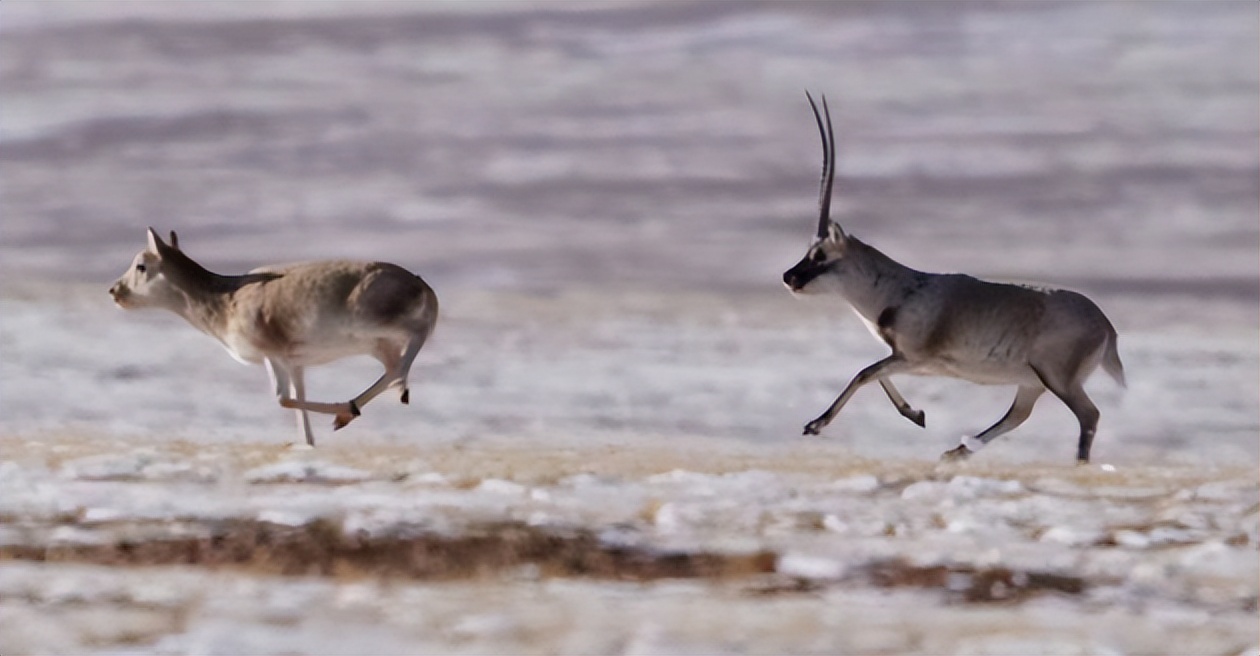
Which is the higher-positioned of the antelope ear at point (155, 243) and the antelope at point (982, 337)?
the antelope ear at point (155, 243)

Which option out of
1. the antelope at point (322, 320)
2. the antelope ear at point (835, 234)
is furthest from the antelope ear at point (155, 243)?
the antelope ear at point (835, 234)

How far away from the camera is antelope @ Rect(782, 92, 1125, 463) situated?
10375 millimetres

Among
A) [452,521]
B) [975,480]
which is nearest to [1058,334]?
[975,480]

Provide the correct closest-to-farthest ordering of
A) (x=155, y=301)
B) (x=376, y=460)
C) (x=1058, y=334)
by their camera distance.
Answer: (x=376, y=460) < (x=1058, y=334) < (x=155, y=301)

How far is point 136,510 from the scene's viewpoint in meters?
7.64

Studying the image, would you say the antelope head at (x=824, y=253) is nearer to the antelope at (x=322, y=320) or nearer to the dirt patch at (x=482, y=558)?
the antelope at (x=322, y=320)

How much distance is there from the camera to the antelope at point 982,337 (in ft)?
34.0

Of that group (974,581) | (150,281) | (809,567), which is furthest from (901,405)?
(150,281)

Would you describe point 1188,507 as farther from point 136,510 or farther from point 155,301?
point 155,301

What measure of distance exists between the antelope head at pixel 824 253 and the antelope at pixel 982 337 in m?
0.20

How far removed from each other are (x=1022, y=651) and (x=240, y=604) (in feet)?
8.77

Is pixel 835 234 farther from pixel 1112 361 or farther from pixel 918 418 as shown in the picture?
pixel 1112 361

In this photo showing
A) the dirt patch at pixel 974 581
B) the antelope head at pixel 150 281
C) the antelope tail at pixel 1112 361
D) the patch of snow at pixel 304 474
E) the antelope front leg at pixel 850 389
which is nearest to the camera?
the dirt patch at pixel 974 581

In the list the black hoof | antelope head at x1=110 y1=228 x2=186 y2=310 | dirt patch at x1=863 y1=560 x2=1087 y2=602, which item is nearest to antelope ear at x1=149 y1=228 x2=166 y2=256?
antelope head at x1=110 y1=228 x2=186 y2=310
